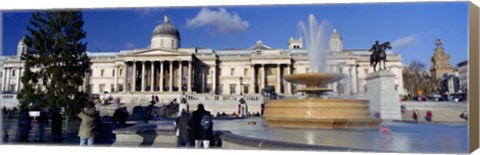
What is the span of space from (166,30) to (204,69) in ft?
27.4

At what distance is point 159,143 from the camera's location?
10.4 m

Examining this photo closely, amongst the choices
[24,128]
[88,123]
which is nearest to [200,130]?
Result: [88,123]

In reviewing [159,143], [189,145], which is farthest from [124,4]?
[189,145]

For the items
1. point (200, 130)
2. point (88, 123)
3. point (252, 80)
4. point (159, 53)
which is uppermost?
point (159, 53)

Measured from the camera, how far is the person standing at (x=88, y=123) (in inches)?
354

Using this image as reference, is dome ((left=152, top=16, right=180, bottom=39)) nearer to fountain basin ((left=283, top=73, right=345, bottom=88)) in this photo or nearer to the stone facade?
the stone facade

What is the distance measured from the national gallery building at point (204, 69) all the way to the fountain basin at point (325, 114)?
1536 inches

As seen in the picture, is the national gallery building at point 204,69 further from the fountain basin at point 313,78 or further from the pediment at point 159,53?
the fountain basin at point 313,78

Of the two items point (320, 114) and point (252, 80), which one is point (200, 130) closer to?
point (320, 114)

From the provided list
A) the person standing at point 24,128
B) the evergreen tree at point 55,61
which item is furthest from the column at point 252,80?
the person standing at point 24,128

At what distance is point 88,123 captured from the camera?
9062 mm

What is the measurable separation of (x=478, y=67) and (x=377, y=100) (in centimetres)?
1217

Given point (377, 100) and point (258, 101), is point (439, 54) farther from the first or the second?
point (377, 100)

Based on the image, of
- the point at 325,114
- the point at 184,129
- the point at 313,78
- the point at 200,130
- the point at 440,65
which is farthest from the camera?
the point at 440,65
